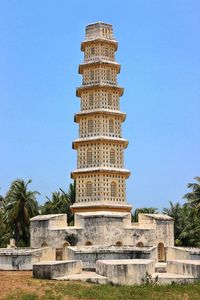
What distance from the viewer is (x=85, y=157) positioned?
32000mm

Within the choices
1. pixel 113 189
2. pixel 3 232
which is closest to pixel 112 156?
pixel 113 189

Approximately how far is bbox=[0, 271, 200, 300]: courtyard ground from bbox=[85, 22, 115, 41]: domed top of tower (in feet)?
65.3

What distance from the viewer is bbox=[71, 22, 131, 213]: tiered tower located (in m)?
31.0

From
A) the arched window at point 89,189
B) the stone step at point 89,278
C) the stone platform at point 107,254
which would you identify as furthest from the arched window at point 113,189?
the stone step at point 89,278

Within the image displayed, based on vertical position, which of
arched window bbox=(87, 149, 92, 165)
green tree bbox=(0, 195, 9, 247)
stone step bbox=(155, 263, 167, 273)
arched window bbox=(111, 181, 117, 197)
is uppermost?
arched window bbox=(87, 149, 92, 165)

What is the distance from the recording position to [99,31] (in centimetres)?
3453

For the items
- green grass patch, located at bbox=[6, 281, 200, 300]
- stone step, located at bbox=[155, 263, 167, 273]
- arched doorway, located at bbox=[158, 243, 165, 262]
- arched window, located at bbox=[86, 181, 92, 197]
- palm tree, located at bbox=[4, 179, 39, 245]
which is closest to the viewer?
green grass patch, located at bbox=[6, 281, 200, 300]

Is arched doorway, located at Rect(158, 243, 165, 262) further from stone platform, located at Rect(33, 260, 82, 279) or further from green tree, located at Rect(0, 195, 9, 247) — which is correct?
green tree, located at Rect(0, 195, 9, 247)

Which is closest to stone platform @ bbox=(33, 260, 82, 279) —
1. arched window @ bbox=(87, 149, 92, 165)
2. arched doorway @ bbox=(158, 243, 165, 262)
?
arched doorway @ bbox=(158, 243, 165, 262)

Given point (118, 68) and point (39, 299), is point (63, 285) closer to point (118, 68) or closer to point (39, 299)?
point (39, 299)

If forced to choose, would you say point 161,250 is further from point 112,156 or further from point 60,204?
point 60,204

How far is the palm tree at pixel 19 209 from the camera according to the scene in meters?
39.4

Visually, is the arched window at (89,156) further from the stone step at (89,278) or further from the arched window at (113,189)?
the stone step at (89,278)

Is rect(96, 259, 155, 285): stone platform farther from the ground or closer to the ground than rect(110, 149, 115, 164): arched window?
closer to the ground
